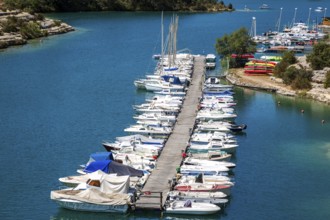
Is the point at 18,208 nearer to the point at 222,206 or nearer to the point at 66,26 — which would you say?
the point at 222,206

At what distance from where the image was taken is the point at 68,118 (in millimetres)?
70000

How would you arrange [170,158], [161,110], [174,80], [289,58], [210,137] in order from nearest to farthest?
[170,158] < [210,137] < [161,110] < [174,80] < [289,58]

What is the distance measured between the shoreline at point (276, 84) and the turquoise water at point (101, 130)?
1123 mm

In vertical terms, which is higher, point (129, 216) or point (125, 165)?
point (125, 165)

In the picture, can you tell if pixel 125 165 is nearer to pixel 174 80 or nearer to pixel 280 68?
pixel 174 80

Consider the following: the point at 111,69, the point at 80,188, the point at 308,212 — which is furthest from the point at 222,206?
the point at 111,69

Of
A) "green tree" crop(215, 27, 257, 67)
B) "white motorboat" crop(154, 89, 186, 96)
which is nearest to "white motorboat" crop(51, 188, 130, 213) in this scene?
"white motorboat" crop(154, 89, 186, 96)

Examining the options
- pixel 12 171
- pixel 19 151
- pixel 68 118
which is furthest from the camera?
pixel 68 118

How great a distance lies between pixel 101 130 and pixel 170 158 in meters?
12.1

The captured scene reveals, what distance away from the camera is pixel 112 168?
50094 mm

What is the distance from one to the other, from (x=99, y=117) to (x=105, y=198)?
2493 cm

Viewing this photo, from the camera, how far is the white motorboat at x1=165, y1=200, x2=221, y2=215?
151 ft

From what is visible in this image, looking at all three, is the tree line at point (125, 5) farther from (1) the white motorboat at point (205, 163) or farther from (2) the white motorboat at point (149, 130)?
(1) the white motorboat at point (205, 163)

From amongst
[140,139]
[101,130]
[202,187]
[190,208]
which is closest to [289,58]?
[101,130]
